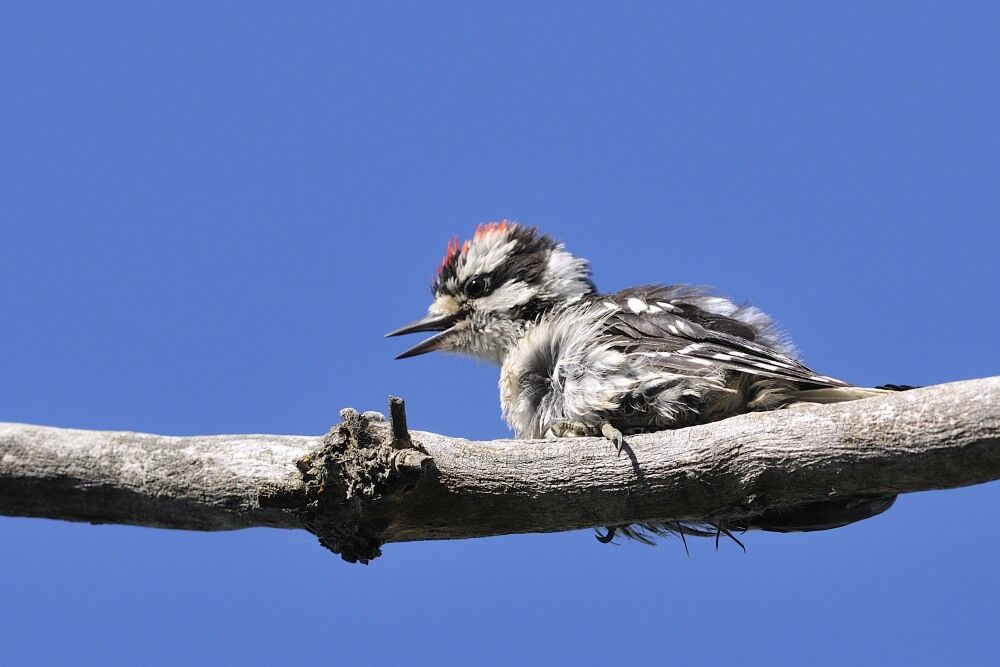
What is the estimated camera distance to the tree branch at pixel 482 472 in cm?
362

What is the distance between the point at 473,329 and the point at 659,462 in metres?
2.46

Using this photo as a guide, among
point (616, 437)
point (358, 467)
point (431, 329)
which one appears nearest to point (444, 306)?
point (431, 329)

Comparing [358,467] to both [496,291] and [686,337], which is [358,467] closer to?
[686,337]

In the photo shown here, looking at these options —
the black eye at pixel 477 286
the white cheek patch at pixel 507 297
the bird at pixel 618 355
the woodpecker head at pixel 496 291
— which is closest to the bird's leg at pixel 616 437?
the bird at pixel 618 355

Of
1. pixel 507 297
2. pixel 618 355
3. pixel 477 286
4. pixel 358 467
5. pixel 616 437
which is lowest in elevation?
pixel 358 467

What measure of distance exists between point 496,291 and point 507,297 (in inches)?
4.8

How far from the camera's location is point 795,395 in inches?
188

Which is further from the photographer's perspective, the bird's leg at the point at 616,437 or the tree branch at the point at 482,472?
the bird's leg at the point at 616,437

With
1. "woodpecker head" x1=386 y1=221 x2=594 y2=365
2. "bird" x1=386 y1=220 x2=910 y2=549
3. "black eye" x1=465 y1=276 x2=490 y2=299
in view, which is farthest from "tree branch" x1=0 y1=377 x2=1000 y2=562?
"black eye" x1=465 y1=276 x2=490 y2=299

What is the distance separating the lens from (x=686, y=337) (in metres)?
5.06

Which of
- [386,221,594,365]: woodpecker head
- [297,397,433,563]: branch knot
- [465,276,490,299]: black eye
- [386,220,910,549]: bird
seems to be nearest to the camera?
[297,397,433,563]: branch knot

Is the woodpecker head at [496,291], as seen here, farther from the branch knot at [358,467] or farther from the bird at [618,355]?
the branch knot at [358,467]

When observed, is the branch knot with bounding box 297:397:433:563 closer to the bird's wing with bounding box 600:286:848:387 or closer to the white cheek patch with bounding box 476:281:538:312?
the bird's wing with bounding box 600:286:848:387

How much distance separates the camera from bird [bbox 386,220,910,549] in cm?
469
